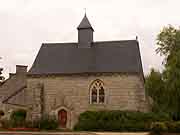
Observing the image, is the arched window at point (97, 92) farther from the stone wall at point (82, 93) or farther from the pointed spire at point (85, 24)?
the pointed spire at point (85, 24)

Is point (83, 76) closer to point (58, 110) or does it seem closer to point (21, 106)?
point (58, 110)

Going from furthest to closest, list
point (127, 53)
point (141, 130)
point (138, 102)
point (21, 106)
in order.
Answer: point (21, 106)
point (127, 53)
point (138, 102)
point (141, 130)

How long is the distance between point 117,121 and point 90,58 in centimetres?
742

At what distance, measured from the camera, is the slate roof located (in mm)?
32844

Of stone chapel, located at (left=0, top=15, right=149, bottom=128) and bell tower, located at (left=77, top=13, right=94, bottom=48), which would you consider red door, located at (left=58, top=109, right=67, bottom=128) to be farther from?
bell tower, located at (left=77, top=13, right=94, bottom=48)

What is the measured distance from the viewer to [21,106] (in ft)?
119

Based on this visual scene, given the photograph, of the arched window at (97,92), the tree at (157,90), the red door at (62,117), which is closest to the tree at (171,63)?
the tree at (157,90)

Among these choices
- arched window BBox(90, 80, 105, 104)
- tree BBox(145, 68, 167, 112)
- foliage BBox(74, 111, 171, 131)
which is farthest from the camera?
tree BBox(145, 68, 167, 112)

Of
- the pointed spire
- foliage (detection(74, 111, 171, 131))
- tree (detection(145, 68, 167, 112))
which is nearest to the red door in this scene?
foliage (detection(74, 111, 171, 131))

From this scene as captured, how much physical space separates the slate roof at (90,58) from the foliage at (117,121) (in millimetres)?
4074

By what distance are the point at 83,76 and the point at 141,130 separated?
306 inches

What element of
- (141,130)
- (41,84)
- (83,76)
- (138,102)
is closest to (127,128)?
(141,130)

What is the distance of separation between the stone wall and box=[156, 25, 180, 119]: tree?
2813 millimetres

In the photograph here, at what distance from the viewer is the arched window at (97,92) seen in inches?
1289
